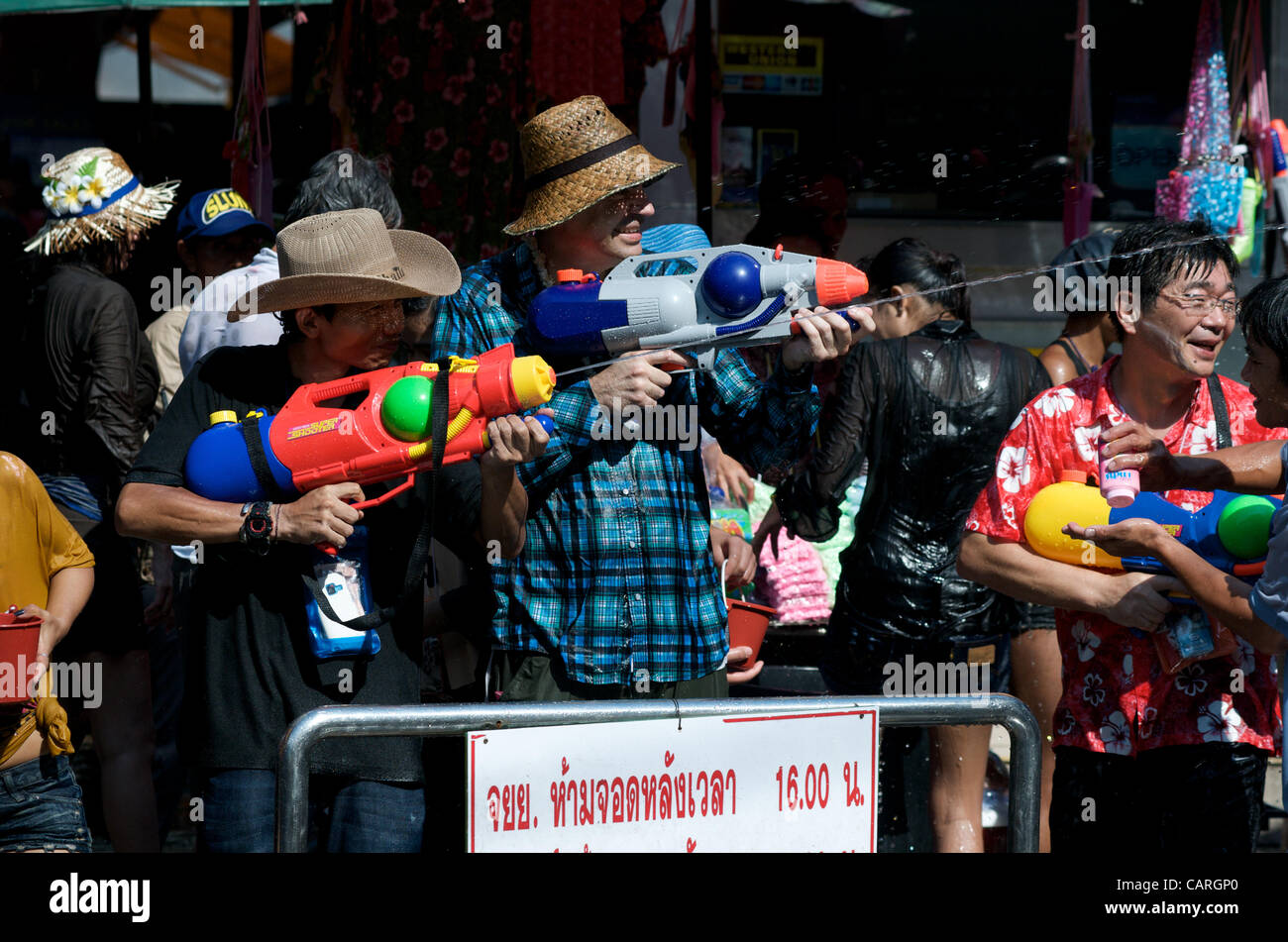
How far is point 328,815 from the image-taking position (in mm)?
2676

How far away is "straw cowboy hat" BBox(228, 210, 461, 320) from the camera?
8.79 ft

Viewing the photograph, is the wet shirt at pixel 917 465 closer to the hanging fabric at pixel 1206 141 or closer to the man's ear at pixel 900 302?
the man's ear at pixel 900 302

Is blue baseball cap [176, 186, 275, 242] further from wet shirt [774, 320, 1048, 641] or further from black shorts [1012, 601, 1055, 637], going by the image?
black shorts [1012, 601, 1055, 637]

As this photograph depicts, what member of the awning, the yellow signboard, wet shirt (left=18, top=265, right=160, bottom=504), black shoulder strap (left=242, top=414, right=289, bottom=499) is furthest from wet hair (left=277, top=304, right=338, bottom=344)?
the yellow signboard

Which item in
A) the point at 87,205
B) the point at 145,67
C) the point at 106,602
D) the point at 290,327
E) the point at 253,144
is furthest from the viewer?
the point at 145,67

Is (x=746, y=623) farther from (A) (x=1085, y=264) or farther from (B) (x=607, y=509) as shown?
(A) (x=1085, y=264)

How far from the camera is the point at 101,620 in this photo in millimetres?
3730

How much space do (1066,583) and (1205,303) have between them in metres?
0.65

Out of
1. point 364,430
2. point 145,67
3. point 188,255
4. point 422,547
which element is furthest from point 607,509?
point 145,67

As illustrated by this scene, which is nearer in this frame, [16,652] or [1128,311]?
[16,652]

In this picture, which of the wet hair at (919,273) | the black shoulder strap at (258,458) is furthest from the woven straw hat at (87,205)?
the wet hair at (919,273)

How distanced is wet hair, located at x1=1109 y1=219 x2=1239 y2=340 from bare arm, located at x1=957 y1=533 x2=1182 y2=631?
565 mm

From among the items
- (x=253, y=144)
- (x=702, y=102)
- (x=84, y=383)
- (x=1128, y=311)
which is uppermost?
(x=702, y=102)

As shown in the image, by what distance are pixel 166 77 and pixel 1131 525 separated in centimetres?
574
